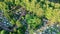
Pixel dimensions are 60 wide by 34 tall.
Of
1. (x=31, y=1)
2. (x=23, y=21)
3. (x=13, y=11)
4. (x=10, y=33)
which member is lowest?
(x=10, y=33)

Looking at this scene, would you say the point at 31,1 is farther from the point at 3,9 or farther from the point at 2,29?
the point at 2,29

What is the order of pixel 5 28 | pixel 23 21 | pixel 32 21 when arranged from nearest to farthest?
1. pixel 32 21
2. pixel 23 21
3. pixel 5 28

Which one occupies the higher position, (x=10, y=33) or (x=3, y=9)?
(x=3, y=9)

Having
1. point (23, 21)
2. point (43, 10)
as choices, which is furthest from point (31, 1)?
point (23, 21)

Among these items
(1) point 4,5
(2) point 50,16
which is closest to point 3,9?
(1) point 4,5

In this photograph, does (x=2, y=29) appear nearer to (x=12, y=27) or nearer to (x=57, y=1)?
(x=12, y=27)

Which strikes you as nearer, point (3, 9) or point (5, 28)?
point (3, 9)

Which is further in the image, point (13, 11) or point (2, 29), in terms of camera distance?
point (2, 29)

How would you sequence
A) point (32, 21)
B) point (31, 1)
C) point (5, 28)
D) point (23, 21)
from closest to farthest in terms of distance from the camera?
point (31, 1), point (32, 21), point (23, 21), point (5, 28)

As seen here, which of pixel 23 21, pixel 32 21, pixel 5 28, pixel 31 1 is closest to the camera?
pixel 31 1
